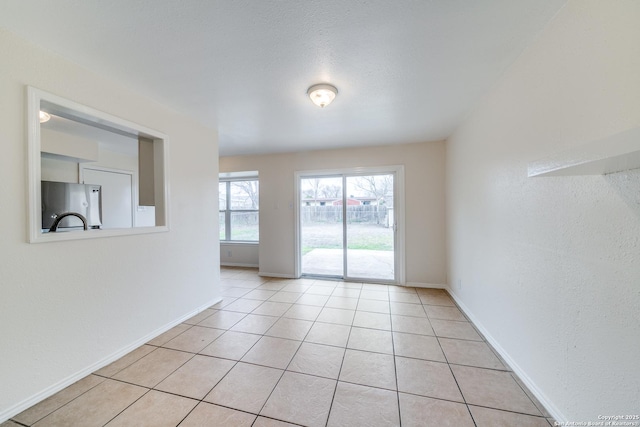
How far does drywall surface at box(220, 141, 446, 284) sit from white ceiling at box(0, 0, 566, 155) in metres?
1.30

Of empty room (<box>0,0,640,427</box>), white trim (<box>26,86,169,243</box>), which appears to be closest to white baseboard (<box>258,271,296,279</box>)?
empty room (<box>0,0,640,427</box>)

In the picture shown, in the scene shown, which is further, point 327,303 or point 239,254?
point 239,254

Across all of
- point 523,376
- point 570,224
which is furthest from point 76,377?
point 570,224

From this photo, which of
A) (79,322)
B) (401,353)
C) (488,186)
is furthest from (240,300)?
(488,186)

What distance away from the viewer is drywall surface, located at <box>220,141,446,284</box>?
Answer: 3.76 m

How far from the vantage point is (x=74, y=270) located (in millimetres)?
1754

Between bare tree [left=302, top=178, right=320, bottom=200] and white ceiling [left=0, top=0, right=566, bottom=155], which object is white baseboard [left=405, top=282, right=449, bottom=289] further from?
white ceiling [left=0, top=0, right=566, bottom=155]

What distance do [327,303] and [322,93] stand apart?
8.28 feet

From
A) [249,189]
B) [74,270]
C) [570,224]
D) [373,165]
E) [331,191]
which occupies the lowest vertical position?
[74,270]

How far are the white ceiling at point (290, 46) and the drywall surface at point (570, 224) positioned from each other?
32 cm

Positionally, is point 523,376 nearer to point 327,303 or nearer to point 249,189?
point 327,303

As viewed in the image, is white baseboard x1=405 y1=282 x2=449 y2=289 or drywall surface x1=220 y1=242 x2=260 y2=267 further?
drywall surface x1=220 y1=242 x2=260 y2=267

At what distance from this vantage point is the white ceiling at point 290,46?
1300 millimetres

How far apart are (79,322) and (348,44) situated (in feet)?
9.20
